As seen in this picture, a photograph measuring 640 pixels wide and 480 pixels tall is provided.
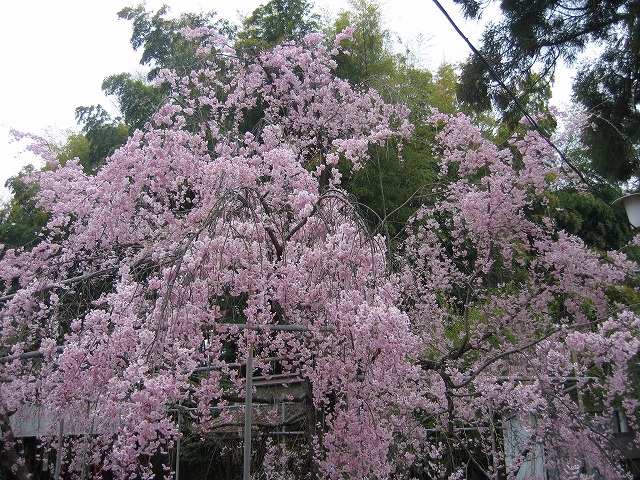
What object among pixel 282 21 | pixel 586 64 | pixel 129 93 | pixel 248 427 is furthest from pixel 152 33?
pixel 248 427

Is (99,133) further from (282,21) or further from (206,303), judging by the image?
(206,303)

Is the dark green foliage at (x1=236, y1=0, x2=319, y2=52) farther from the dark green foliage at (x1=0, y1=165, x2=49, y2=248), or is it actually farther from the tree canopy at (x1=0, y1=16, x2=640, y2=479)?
the dark green foliage at (x1=0, y1=165, x2=49, y2=248)

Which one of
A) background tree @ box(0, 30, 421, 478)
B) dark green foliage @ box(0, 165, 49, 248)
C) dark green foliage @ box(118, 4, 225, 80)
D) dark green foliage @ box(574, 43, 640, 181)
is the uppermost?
dark green foliage @ box(118, 4, 225, 80)

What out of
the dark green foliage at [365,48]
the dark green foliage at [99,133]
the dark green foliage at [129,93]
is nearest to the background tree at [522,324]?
the dark green foliage at [365,48]

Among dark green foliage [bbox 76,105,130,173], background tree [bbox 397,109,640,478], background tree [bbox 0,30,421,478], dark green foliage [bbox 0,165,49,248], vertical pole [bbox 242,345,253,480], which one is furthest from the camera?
dark green foliage [bbox 76,105,130,173]

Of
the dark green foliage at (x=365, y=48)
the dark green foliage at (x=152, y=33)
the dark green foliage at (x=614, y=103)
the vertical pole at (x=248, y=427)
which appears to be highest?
the dark green foliage at (x=152, y=33)

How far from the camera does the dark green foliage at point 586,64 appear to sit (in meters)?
4.97

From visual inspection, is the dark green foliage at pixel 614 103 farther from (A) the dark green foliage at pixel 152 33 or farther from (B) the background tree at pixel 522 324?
(A) the dark green foliage at pixel 152 33

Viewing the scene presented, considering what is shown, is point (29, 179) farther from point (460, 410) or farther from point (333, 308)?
point (460, 410)

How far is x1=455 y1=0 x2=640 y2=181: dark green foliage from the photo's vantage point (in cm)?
497

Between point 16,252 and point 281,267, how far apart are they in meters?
3.63

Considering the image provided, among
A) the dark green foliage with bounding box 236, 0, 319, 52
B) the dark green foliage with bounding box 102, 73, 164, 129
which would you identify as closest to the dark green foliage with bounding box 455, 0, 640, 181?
the dark green foliage with bounding box 236, 0, 319, 52

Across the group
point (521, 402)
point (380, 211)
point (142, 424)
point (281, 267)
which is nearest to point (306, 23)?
point (380, 211)

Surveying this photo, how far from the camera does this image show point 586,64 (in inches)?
207
